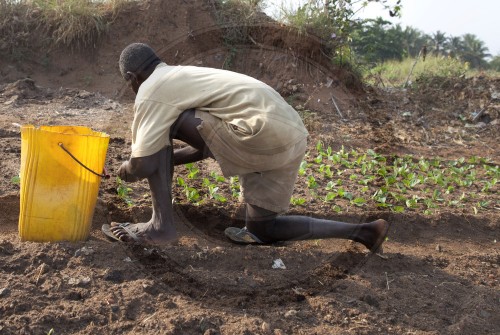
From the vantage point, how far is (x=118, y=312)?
2.94m

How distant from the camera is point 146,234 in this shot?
3.53m

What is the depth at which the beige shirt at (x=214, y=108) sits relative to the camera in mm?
3262

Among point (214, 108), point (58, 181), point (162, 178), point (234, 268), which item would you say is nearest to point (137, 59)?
point (214, 108)

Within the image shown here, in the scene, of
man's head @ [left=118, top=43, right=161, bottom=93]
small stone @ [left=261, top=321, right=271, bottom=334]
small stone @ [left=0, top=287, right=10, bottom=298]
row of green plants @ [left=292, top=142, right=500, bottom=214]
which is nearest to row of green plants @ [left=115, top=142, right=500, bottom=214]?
row of green plants @ [left=292, top=142, right=500, bottom=214]

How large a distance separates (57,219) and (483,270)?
8.59 feet

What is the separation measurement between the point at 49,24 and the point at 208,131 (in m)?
5.90

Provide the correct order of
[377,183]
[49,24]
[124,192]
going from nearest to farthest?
[124,192], [377,183], [49,24]

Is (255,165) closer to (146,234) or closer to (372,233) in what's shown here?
(146,234)

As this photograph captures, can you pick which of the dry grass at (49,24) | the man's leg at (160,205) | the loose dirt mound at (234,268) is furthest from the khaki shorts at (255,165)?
the dry grass at (49,24)

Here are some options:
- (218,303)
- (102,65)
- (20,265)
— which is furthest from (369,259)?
(102,65)

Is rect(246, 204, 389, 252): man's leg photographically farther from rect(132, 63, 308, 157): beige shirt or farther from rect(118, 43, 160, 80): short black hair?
rect(118, 43, 160, 80): short black hair

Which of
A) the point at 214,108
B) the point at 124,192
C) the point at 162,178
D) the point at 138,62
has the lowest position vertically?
the point at 124,192

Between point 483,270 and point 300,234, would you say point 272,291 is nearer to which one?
point 300,234

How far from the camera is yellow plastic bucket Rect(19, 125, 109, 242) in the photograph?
10.9 ft
